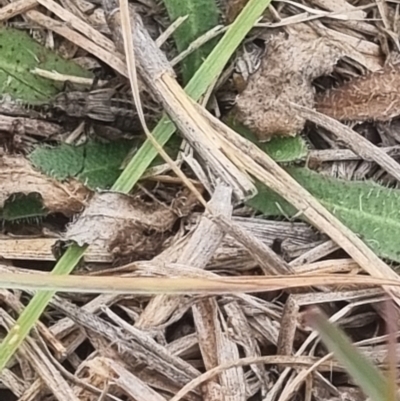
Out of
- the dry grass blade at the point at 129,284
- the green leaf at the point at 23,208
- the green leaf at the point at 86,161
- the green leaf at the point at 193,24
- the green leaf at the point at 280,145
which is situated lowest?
the green leaf at the point at 23,208

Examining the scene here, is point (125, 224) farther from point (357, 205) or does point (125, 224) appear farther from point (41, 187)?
point (357, 205)

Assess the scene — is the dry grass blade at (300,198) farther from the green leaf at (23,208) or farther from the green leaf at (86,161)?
the green leaf at (23,208)

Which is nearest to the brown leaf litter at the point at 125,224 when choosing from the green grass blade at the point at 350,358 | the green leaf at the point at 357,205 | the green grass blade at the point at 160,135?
the green grass blade at the point at 160,135

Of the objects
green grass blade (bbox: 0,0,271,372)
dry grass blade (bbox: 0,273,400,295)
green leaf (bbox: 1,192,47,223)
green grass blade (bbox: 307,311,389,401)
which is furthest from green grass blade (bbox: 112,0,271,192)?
green grass blade (bbox: 307,311,389,401)

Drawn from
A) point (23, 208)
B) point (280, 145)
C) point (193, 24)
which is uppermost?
point (193, 24)

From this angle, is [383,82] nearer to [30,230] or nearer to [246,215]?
[246,215]

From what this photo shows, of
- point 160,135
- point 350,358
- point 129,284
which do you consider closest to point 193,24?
point 160,135

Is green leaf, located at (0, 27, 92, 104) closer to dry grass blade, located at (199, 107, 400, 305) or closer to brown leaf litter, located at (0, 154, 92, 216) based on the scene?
brown leaf litter, located at (0, 154, 92, 216)
